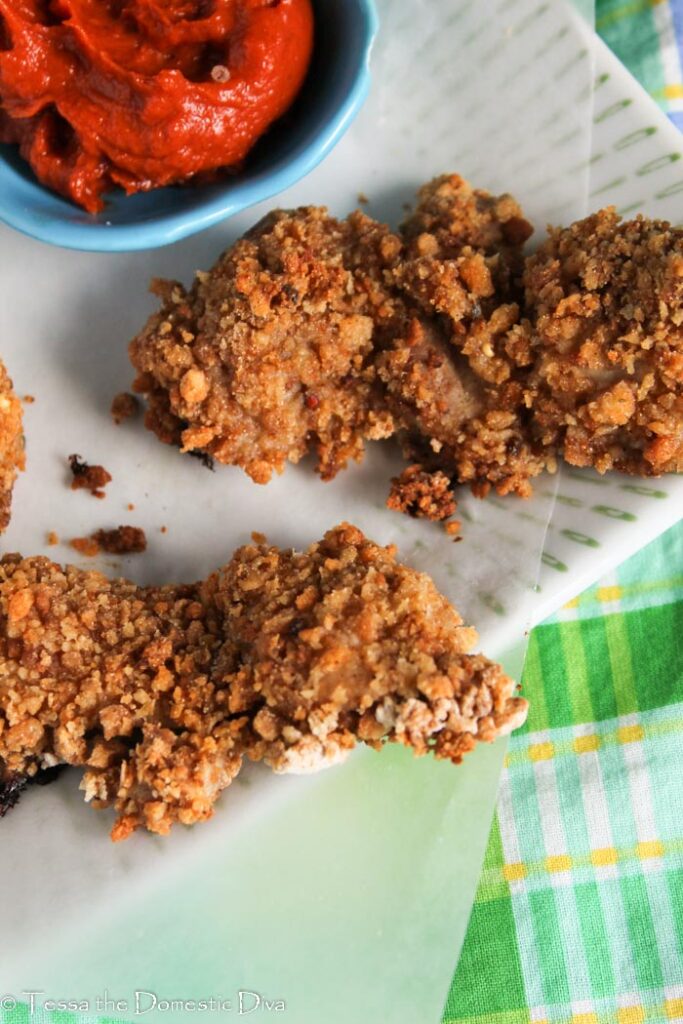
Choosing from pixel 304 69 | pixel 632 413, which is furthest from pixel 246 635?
pixel 304 69

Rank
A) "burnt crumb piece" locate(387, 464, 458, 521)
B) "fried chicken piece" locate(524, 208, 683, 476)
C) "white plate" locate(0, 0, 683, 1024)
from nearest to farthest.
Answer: "fried chicken piece" locate(524, 208, 683, 476) → "white plate" locate(0, 0, 683, 1024) → "burnt crumb piece" locate(387, 464, 458, 521)

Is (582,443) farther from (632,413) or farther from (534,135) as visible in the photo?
(534,135)

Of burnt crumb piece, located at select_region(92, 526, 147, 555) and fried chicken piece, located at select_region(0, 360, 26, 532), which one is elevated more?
fried chicken piece, located at select_region(0, 360, 26, 532)

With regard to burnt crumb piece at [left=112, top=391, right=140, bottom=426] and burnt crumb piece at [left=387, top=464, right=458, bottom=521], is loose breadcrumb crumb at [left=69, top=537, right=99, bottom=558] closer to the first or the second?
burnt crumb piece at [left=112, top=391, right=140, bottom=426]

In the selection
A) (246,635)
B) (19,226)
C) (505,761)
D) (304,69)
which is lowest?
(505,761)

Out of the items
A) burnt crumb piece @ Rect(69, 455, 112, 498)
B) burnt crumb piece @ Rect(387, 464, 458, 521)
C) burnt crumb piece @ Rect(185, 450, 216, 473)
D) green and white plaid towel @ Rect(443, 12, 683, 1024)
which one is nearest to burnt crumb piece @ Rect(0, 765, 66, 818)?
burnt crumb piece @ Rect(69, 455, 112, 498)
